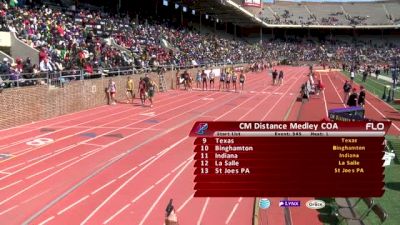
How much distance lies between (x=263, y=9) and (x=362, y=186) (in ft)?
324

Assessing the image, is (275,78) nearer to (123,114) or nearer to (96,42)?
(96,42)

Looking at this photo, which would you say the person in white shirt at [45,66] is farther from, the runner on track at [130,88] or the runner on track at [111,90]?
the runner on track at [130,88]

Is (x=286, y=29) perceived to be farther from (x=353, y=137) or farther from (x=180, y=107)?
(x=353, y=137)

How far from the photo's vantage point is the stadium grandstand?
957 centimetres

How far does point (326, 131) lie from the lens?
214 inches

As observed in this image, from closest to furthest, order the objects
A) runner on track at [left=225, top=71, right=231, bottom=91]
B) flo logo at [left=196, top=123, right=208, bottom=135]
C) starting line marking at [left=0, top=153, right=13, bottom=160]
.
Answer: flo logo at [left=196, top=123, right=208, bottom=135]
starting line marking at [left=0, top=153, right=13, bottom=160]
runner on track at [left=225, top=71, right=231, bottom=91]

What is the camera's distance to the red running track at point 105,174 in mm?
9430

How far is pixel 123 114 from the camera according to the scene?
22531 mm

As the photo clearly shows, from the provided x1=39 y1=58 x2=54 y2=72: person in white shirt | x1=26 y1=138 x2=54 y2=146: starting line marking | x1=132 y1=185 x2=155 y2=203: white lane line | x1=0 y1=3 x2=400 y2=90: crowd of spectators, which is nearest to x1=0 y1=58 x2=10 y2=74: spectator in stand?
x1=0 y1=3 x2=400 y2=90: crowd of spectators

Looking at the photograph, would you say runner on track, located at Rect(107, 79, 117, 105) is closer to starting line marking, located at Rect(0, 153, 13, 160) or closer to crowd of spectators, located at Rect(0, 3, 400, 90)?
crowd of spectators, located at Rect(0, 3, 400, 90)
